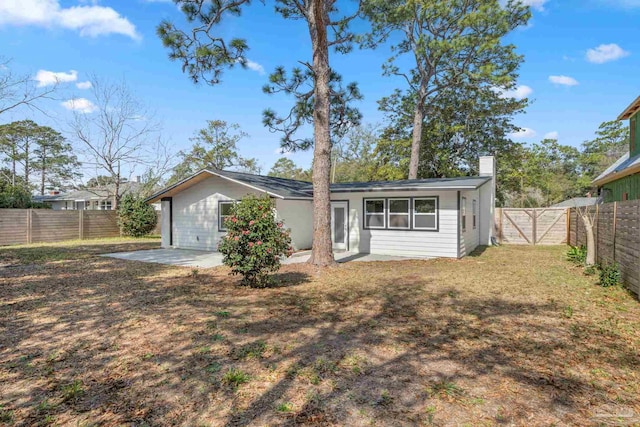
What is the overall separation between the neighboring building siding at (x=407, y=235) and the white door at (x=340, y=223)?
0.19 m

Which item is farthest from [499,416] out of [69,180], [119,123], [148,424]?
[69,180]

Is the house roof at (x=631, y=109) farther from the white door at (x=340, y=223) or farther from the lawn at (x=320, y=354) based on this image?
the white door at (x=340, y=223)

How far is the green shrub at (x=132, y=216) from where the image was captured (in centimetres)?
1872

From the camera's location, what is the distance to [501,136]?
2464cm

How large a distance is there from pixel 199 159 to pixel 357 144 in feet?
56.2

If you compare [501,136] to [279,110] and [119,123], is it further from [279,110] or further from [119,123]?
[119,123]

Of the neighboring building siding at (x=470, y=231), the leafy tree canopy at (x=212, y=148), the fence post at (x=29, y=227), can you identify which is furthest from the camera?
the leafy tree canopy at (x=212, y=148)

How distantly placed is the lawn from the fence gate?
8816 mm

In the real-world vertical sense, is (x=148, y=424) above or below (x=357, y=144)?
below

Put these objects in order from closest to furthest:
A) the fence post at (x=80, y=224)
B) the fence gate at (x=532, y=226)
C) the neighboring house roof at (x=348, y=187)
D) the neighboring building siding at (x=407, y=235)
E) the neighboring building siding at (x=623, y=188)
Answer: the neighboring house roof at (x=348, y=187), the neighboring building siding at (x=407, y=235), the neighboring building siding at (x=623, y=188), the fence gate at (x=532, y=226), the fence post at (x=80, y=224)

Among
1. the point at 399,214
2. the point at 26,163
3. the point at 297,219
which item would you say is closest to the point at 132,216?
the point at 297,219

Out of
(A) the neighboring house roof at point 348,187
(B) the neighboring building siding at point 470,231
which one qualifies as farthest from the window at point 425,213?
(B) the neighboring building siding at point 470,231

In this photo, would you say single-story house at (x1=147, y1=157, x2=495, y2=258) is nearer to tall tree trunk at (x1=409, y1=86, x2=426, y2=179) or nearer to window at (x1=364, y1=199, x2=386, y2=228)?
window at (x1=364, y1=199, x2=386, y2=228)

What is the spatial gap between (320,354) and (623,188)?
14.7m
